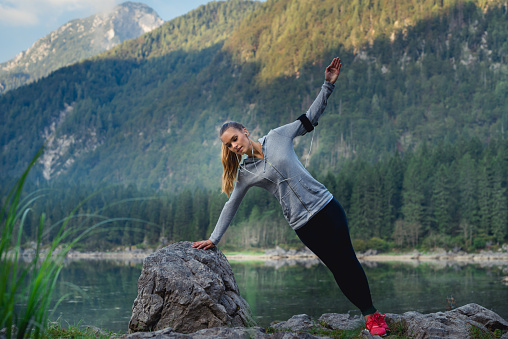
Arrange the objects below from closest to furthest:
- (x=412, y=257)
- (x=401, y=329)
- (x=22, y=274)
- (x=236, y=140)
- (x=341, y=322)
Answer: (x=22, y=274), (x=236, y=140), (x=401, y=329), (x=341, y=322), (x=412, y=257)

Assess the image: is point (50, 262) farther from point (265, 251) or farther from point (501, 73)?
point (501, 73)

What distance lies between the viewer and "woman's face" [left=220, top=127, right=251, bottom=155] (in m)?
5.61

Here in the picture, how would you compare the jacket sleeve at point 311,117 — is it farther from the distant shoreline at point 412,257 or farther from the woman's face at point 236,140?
the distant shoreline at point 412,257

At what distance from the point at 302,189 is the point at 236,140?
0.92 metres

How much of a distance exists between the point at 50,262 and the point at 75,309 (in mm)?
28527

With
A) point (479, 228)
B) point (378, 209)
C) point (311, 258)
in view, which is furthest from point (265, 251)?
point (479, 228)

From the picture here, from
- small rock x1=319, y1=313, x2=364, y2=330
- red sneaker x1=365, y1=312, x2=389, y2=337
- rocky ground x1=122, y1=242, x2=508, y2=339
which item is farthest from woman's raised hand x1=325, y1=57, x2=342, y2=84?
small rock x1=319, y1=313, x2=364, y2=330

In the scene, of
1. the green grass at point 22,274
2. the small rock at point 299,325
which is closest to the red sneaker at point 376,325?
the small rock at point 299,325

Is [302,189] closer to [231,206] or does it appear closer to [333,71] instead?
[231,206]

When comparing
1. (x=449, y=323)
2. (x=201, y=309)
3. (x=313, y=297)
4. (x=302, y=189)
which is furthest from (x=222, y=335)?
(x=313, y=297)

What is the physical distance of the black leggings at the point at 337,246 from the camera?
5.57 m

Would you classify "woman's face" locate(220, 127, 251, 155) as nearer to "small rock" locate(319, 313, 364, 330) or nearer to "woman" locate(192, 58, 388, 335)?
"woman" locate(192, 58, 388, 335)

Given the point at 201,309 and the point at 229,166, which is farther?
the point at 201,309

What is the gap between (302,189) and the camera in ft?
18.2
